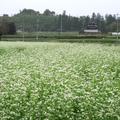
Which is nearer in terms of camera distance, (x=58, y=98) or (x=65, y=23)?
(x=58, y=98)

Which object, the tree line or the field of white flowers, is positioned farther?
the tree line

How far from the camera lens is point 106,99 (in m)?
10.6

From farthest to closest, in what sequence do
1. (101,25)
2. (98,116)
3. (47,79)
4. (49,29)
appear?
(49,29) → (101,25) → (47,79) → (98,116)

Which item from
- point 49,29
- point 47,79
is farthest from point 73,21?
point 47,79

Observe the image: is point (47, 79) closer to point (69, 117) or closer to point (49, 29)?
point (69, 117)

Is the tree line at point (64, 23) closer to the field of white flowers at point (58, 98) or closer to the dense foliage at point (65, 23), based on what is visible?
the dense foliage at point (65, 23)

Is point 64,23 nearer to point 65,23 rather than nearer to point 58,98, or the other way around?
point 65,23

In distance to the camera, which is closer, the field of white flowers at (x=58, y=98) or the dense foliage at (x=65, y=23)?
the field of white flowers at (x=58, y=98)

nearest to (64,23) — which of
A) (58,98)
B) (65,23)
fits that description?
(65,23)

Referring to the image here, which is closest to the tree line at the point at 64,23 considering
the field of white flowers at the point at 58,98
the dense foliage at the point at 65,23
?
the dense foliage at the point at 65,23

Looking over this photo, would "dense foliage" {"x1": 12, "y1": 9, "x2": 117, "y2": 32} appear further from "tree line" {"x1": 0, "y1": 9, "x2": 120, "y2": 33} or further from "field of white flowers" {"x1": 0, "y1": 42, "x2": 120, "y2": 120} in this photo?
"field of white flowers" {"x1": 0, "y1": 42, "x2": 120, "y2": 120}

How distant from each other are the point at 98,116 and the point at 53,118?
2.87 feet

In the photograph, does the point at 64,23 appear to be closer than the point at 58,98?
No

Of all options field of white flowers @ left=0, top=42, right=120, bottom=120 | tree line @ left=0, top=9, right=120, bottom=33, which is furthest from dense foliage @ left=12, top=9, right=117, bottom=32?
field of white flowers @ left=0, top=42, right=120, bottom=120
